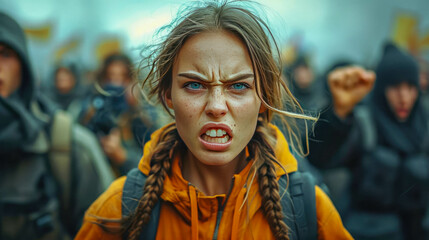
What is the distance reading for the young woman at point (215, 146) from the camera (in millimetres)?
1397

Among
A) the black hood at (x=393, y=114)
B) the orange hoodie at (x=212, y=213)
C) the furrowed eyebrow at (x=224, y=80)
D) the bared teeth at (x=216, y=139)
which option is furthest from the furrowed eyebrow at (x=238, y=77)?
the black hood at (x=393, y=114)

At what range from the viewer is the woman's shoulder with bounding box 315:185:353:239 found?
155 cm

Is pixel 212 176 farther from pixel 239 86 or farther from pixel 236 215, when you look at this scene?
pixel 239 86

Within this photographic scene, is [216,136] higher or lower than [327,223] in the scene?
higher

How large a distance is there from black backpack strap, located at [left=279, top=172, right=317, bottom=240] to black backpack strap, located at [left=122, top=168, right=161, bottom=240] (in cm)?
55

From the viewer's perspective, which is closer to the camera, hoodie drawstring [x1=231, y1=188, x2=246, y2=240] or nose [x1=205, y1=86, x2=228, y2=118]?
nose [x1=205, y1=86, x2=228, y2=118]

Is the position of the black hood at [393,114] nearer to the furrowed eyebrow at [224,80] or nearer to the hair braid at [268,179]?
the hair braid at [268,179]

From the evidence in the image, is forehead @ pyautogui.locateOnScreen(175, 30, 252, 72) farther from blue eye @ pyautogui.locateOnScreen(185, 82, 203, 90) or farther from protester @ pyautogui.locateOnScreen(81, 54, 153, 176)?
protester @ pyautogui.locateOnScreen(81, 54, 153, 176)

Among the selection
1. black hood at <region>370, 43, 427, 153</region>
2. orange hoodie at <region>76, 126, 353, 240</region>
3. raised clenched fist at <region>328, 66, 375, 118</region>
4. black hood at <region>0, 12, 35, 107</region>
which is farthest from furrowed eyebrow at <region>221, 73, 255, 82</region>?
black hood at <region>370, 43, 427, 153</region>

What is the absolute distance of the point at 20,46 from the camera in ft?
8.55

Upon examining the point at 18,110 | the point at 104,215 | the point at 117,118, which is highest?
the point at 18,110

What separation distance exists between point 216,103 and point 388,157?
7.95 feet

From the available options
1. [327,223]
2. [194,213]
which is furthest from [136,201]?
[327,223]

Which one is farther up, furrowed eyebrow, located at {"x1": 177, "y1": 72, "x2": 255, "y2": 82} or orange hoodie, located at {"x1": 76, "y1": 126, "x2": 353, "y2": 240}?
furrowed eyebrow, located at {"x1": 177, "y1": 72, "x2": 255, "y2": 82}
